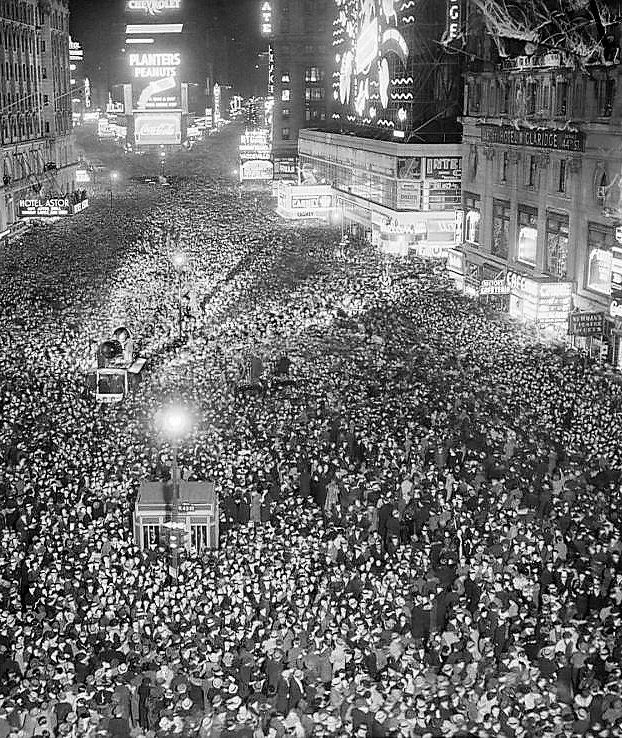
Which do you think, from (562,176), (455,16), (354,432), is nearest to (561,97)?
(562,176)

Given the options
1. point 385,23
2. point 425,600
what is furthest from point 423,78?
point 425,600

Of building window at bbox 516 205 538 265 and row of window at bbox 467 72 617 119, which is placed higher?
row of window at bbox 467 72 617 119

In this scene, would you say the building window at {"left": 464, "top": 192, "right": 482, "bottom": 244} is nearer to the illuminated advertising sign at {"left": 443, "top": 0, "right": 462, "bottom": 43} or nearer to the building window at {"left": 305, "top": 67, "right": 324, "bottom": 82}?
the illuminated advertising sign at {"left": 443, "top": 0, "right": 462, "bottom": 43}

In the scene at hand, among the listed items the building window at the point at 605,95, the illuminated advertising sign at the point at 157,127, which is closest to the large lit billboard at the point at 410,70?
the building window at the point at 605,95

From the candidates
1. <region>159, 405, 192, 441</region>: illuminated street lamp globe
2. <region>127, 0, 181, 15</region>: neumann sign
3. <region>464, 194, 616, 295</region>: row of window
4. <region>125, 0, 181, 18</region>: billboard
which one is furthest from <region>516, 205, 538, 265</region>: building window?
<region>127, 0, 181, 15</region>: neumann sign

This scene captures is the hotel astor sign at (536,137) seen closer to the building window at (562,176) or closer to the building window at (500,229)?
the building window at (562,176)

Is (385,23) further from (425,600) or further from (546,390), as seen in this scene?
(425,600)

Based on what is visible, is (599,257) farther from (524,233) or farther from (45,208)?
(45,208)
